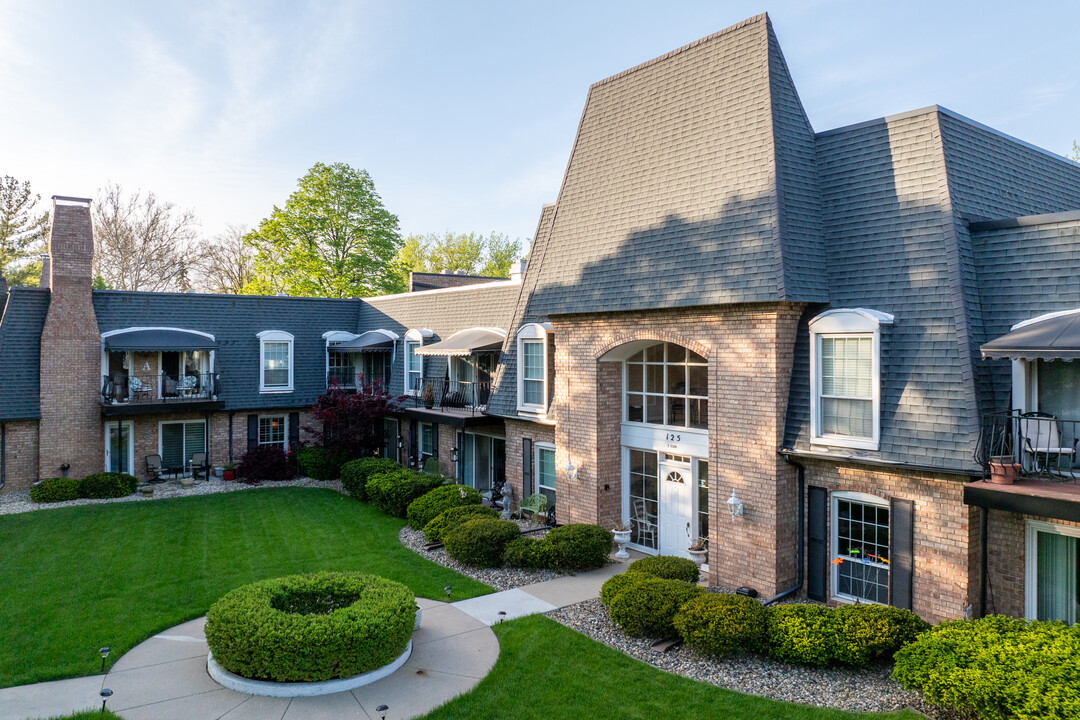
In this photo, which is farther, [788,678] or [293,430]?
[293,430]

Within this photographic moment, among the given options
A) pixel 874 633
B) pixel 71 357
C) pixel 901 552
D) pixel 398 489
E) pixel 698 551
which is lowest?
pixel 698 551

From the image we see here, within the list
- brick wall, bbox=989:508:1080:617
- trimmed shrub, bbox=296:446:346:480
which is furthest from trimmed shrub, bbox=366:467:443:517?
brick wall, bbox=989:508:1080:617

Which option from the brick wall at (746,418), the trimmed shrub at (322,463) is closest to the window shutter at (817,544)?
the brick wall at (746,418)

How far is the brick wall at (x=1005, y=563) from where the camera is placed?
9.16 meters

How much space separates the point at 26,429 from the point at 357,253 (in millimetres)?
22269

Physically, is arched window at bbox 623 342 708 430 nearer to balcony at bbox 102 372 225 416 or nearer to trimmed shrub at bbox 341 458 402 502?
trimmed shrub at bbox 341 458 402 502

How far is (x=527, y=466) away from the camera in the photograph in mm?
17375

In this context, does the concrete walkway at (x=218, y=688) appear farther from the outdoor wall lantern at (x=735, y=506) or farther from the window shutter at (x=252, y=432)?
the window shutter at (x=252, y=432)

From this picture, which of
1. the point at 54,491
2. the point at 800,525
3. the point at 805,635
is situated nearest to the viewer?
the point at 805,635

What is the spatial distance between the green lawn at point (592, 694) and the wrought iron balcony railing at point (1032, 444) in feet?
12.5

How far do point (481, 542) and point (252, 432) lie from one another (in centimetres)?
1439

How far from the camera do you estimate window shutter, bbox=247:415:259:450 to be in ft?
78.9

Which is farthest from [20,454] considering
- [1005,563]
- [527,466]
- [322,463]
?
[1005,563]

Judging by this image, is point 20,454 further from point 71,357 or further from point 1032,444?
point 1032,444
